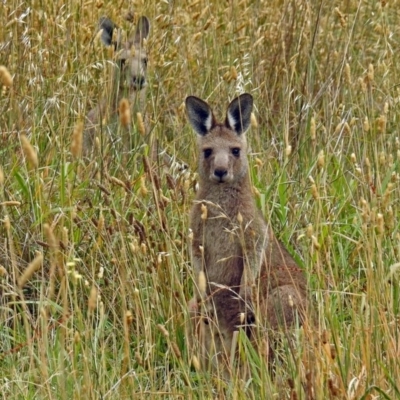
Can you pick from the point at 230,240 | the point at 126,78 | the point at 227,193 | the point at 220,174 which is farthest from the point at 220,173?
the point at 126,78

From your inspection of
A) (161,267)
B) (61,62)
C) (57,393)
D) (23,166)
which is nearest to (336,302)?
(161,267)

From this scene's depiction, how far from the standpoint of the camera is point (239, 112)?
17.1ft

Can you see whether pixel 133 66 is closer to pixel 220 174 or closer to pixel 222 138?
pixel 222 138

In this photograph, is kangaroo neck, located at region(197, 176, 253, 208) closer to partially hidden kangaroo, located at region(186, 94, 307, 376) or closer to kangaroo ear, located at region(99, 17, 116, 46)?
partially hidden kangaroo, located at region(186, 94, 307, 376)

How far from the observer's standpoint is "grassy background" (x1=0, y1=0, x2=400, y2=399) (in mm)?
3586

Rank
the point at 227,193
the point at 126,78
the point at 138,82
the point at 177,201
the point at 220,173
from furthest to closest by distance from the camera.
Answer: the point at 138,82, the point at 126,78, the point at 227,193, the point at 220,173, the point at 177,201

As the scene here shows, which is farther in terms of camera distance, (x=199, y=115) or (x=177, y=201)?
(x=199, y=115)

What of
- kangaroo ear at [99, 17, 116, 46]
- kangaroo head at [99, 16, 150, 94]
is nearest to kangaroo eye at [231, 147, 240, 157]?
kangaroo head at [99, 16, 150, 94]

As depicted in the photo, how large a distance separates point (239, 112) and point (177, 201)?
68 centimetres

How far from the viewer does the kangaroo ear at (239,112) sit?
521 centimetres

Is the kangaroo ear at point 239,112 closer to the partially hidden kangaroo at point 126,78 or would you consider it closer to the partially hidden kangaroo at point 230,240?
the partially hidden kangaroo at point 230,240

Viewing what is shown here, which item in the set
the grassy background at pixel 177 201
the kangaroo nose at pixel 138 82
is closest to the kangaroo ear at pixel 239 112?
the grassy background at pixel 177 201

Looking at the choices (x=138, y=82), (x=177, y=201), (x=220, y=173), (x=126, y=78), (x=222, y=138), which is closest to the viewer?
(x=177, y=201)

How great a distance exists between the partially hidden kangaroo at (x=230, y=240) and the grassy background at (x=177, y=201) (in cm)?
12
